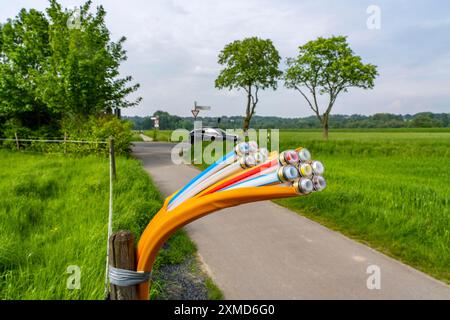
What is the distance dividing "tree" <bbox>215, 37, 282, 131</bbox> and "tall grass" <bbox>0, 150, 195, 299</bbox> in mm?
21778

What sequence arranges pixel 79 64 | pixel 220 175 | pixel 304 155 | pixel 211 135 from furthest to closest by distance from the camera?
pixel 211 135
pixel 79 64
pixel 220 175
pixel 304 155

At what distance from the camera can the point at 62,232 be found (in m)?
4.57

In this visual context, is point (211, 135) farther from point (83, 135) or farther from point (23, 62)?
point (23, 62)

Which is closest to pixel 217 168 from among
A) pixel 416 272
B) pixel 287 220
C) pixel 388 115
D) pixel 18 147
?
pixel 416 272

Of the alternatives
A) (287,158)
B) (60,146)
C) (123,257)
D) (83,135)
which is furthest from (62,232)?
(60,146)

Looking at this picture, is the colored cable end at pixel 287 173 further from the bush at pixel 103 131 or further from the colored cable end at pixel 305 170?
the bush at pixel 103 131

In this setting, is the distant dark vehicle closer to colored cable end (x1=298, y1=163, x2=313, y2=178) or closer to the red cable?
the red cable

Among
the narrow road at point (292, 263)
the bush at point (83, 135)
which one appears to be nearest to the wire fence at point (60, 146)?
the bush at point (83, 135)

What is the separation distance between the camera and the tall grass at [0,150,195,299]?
3.12 meters

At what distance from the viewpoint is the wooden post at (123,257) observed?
172cm

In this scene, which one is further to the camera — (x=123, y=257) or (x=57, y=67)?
(x=57, y=67)

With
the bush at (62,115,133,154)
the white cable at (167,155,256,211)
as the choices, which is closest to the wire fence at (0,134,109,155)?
the bush at (62,115,133,154)

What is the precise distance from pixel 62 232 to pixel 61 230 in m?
0.09

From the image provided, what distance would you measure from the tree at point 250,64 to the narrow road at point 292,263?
23.1m
